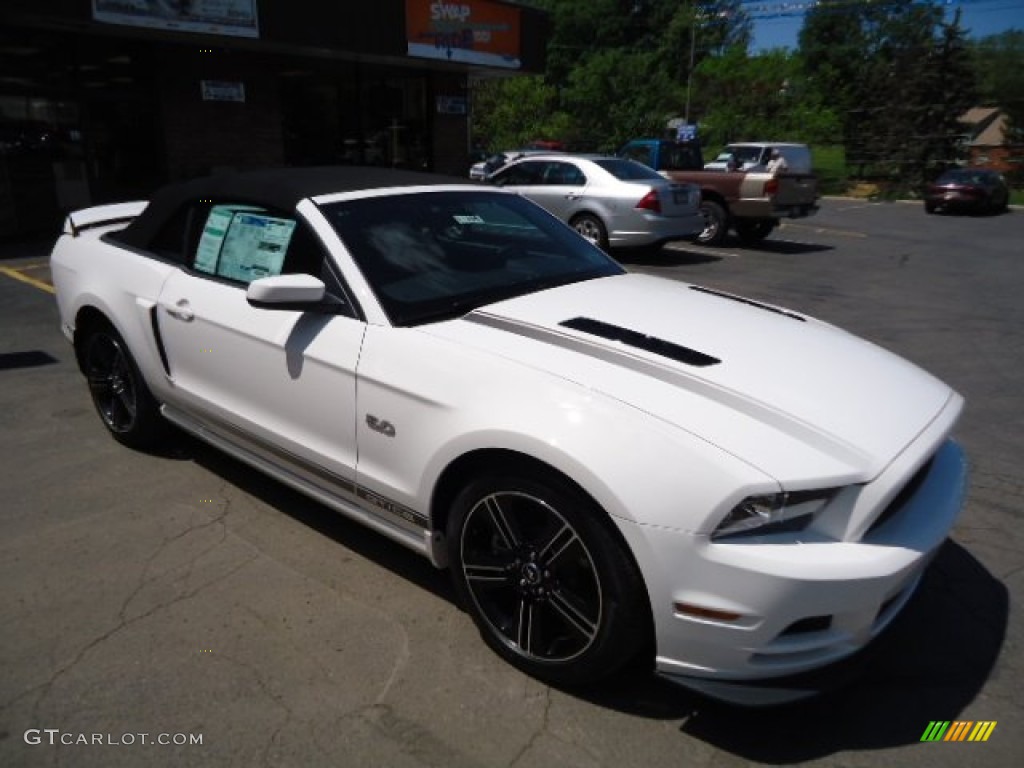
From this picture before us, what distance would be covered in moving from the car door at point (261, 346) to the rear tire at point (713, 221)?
10.8 m

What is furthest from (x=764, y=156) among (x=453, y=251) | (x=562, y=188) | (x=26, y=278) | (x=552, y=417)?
(x=552, y=417)

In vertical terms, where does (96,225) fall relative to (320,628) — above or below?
above

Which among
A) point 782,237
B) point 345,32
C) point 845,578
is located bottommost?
point 782,237

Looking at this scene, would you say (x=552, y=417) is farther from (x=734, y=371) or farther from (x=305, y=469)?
(x=305, y=469)

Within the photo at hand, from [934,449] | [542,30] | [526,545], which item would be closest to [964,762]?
[934,449]

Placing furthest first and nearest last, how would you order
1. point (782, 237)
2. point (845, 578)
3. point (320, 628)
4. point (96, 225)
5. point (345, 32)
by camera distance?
1. point (782, 237)
2. point (345, 32)
3. point (96, 225)
4. point (320, 628)
5. point (845, 578)

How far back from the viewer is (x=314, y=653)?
263 cm

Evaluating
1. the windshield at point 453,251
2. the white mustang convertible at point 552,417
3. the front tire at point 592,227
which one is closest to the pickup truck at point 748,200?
the front tire at point 592,227

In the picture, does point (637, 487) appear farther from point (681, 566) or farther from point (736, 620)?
point (736, 620)

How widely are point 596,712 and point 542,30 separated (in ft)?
60.7

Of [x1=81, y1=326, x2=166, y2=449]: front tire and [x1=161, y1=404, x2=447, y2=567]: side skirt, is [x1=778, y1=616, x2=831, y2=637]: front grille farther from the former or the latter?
[x1=81, y1=326, x2=166, y2=449]: front tire

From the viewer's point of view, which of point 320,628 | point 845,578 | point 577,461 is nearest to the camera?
point 845,578

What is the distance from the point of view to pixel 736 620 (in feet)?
6.70

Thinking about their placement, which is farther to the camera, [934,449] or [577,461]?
[934,449]
